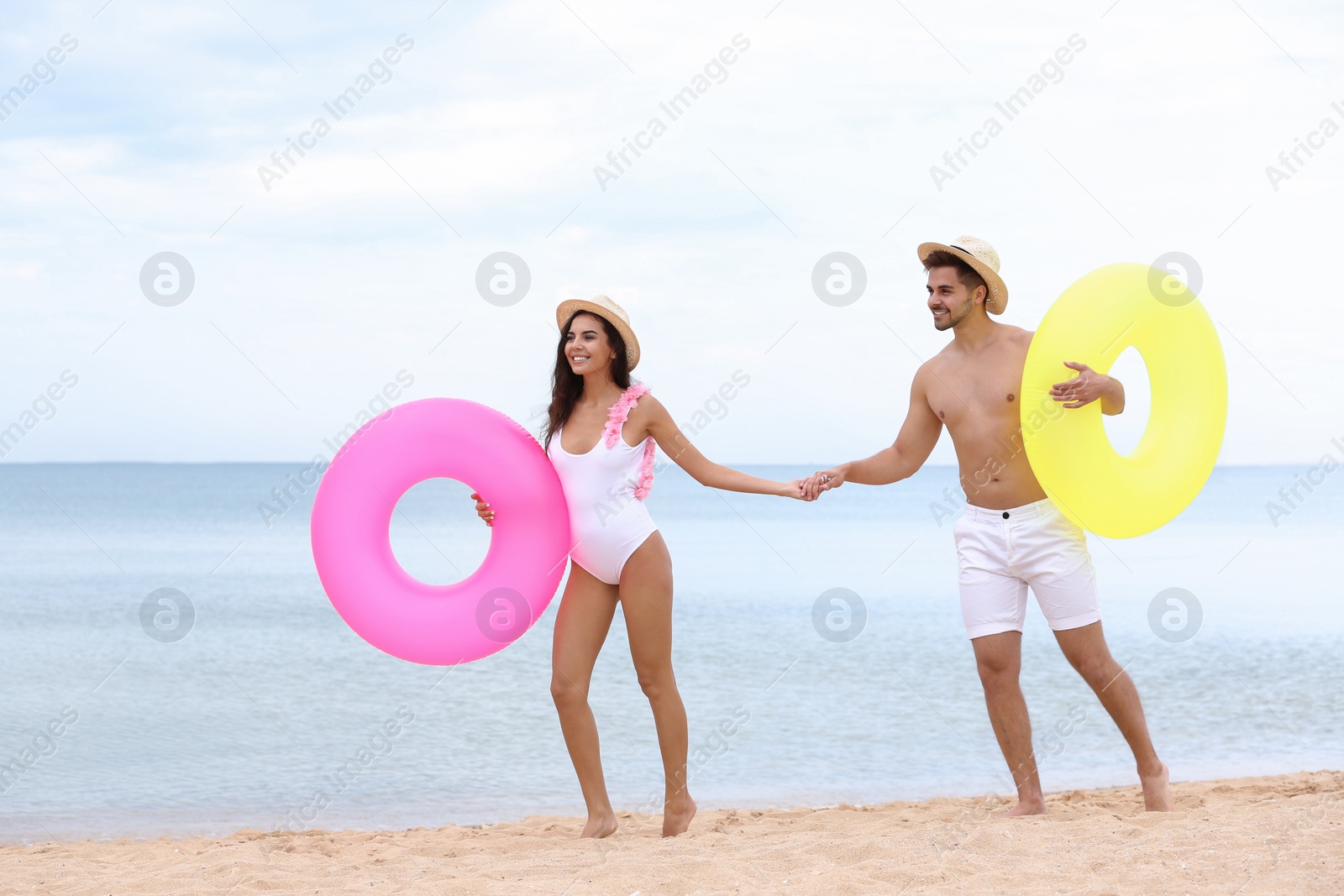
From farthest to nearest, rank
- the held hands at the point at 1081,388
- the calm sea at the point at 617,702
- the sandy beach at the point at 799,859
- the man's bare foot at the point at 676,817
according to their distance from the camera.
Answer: the calm sea at the point at 617,702 → the man's bare foot at the point at 676,817 → the held hands at the point at 1081,388 → the sandy beach at the point at 799,859

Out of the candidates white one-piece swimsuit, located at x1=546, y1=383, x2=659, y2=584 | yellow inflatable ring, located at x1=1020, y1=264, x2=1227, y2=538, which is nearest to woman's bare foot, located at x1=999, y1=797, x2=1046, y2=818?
yellow inflatable ring, located at x1=1020, y1=264, x2=1227, y2=538

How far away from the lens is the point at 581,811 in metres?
5.18

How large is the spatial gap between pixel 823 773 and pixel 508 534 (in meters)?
2.83

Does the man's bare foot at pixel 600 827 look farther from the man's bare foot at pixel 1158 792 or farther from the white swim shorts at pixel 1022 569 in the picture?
the man's bare foot at pixel 1158 792

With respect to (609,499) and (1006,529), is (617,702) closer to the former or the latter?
(609,499)

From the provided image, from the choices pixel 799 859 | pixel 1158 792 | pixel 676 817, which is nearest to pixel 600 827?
pixel 676 817

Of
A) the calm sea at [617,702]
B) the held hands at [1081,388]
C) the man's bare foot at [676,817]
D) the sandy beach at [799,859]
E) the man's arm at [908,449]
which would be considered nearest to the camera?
the sandy beach at [799,859]

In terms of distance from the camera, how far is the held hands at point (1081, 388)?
3611 millimetres

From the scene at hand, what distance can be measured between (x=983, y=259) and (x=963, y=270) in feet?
0.26

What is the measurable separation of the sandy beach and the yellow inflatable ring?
1.02m

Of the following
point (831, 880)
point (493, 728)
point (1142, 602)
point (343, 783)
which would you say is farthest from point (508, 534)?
point (1142, 602)

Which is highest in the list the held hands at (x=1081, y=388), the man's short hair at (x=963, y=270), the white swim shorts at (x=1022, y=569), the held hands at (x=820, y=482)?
the man's short hair at (x=963, y=270)

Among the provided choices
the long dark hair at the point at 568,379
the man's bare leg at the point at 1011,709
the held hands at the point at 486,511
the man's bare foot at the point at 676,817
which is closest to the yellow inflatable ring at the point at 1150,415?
the man's bare leg at the point at 1011,709

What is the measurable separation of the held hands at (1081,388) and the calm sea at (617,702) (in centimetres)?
149
